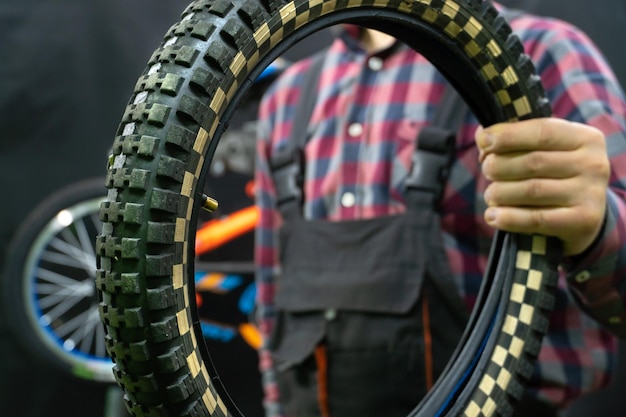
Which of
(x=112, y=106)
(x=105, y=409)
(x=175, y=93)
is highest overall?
(x=112, y=106)

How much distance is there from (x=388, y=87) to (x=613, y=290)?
0.28 metres

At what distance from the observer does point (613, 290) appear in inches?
18.5

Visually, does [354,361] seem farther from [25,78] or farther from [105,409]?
[25,78]

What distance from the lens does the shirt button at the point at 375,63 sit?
65 centimetres

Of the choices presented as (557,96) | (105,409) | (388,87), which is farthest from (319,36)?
(105,409)

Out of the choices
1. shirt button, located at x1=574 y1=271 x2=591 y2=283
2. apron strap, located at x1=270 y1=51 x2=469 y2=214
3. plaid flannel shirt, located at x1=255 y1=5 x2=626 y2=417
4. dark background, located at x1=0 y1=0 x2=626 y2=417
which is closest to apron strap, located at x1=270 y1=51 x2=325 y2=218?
plaid flannel shirt, located at x1=255 y1=5 x2=626 y2=417

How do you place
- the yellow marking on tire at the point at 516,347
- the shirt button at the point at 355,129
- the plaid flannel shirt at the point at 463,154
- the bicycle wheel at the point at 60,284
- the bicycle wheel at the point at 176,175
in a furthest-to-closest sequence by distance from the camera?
the bicycle wheel at the point at 60,284
the shirt button at the point at 355,129
the plaid flannel shirt at the point at 463,154
the yellow marking on tire at the point at 516,347
the bicycle wheel at the point at 176,175

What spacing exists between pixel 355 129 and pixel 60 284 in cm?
59

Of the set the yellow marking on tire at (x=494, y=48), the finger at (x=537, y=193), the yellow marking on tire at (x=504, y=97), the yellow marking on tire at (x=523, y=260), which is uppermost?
the yellow marking on tire at (x=494, y=48)

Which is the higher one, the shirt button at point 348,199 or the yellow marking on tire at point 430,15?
the yellow marking on tire at point 430,15

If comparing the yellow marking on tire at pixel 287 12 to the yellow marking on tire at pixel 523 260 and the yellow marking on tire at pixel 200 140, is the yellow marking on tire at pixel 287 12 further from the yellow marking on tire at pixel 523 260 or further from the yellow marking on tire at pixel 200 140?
the yellow marking on tire at pixel 523 260

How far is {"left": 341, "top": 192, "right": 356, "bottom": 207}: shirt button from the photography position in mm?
627


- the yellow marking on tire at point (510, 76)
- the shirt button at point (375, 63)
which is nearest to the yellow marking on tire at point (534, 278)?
the yellow marking on tire at point (510, 76)

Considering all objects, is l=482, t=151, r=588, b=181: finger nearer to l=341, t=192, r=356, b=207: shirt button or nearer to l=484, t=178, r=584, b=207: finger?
l=484, t=178, r=584, b=207: finger
